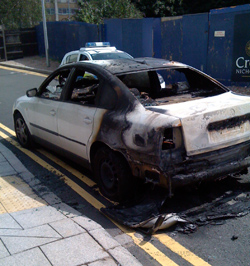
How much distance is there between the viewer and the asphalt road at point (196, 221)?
10.9 ft

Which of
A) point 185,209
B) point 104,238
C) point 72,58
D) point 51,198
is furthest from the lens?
point 72,58

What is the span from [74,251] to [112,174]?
1.27 meters

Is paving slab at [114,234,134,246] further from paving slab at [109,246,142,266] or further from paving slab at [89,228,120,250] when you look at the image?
paving slab at [109,246,142,266]

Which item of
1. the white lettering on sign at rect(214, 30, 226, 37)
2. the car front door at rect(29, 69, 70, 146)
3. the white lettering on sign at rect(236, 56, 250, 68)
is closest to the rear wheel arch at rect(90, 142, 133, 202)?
the car front door at rect(29, 69, 70, 146)

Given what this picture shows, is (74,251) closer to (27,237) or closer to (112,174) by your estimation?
(27,237)

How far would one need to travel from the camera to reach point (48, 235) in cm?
346

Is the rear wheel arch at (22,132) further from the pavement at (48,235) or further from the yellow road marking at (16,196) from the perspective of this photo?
the pavement at (48,235)

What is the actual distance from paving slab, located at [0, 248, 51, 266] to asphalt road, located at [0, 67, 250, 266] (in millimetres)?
865

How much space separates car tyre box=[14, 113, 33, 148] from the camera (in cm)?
658

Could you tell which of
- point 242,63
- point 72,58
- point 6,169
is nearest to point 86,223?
point 6,169

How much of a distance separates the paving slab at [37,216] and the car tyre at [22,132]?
266 cm

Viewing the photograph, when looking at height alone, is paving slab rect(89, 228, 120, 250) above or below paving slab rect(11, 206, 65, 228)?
Result: above

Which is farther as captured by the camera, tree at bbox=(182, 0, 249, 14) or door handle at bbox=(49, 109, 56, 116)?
tree at bbox=(182, 0, 249, 14)

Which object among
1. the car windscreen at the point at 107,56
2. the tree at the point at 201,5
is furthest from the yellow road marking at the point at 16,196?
the tree at the point at 201,5
